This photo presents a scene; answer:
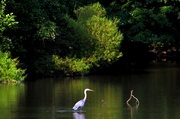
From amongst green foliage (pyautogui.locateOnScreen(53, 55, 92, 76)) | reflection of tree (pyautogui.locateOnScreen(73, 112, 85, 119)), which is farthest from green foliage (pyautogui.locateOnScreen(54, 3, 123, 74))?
reflection of tree (pyautogui.locateOnScreen(73, 112, 85, 119))

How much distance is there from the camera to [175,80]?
4559 centimetres

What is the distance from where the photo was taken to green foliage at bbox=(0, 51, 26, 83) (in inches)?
1612

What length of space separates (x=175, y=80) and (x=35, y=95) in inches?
538

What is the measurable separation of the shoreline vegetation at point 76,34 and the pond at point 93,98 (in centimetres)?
176

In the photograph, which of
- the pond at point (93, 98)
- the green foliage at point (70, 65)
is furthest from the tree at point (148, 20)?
the pond at point (93, 98)

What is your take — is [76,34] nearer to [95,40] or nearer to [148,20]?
[95,40]

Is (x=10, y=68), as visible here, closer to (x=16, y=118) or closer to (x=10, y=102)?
(x=10, y=102)

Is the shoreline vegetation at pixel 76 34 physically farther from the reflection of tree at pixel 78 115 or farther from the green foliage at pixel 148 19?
the reflection of tree at pixel 78 115

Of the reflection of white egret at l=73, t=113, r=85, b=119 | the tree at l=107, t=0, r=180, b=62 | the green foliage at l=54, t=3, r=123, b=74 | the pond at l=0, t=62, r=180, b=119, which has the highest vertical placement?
the tree at l=107, t=0, r=180, b=62

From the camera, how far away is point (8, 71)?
40.9 m

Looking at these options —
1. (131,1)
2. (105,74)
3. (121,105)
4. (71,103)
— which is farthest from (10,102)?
(131,1)

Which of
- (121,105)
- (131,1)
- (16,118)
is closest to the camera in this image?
(16,118)

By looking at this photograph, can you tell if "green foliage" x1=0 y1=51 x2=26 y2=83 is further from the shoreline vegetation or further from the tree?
the tree

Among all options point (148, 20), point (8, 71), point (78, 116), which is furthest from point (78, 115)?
point (148, 20)
